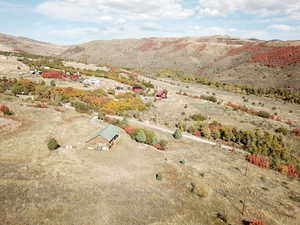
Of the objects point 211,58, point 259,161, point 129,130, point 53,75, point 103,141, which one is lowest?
point 259,161

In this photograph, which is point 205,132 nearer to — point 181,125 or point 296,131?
point 181,125

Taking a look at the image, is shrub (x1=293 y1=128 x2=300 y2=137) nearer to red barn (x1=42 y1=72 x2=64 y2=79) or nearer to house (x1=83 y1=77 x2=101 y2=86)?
house (x1=83 y1=77 x2=101 y2=86)

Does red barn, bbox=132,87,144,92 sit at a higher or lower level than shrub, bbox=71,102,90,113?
higher

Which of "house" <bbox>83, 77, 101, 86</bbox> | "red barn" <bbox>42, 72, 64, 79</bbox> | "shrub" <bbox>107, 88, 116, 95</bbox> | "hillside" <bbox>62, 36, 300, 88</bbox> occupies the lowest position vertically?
"shrub" <bbox>107, 88, 116, 95</bbox>

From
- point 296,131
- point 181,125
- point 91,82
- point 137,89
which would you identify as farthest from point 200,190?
point 91,82

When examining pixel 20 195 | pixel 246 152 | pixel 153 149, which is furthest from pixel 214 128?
pixel 20 195

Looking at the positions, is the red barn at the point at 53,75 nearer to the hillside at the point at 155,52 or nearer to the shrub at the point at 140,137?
the shrub at the point at 140,137

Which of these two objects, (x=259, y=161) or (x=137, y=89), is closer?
(x=259, y=161)

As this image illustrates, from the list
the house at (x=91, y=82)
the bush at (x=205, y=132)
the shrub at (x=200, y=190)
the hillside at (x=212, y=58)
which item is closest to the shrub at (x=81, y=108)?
the house at (x=91, y=82)

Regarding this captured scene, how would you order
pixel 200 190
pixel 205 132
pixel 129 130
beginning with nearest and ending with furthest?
pixel 200 190 < pixel 129 130 < pixel 205 132

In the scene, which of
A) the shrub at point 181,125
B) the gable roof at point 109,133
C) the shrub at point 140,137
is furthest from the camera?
the shrub at point 181,125

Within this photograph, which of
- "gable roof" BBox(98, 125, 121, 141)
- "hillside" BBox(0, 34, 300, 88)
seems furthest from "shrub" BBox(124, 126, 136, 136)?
"hillside" BBox(0, 34, 300, 88)
